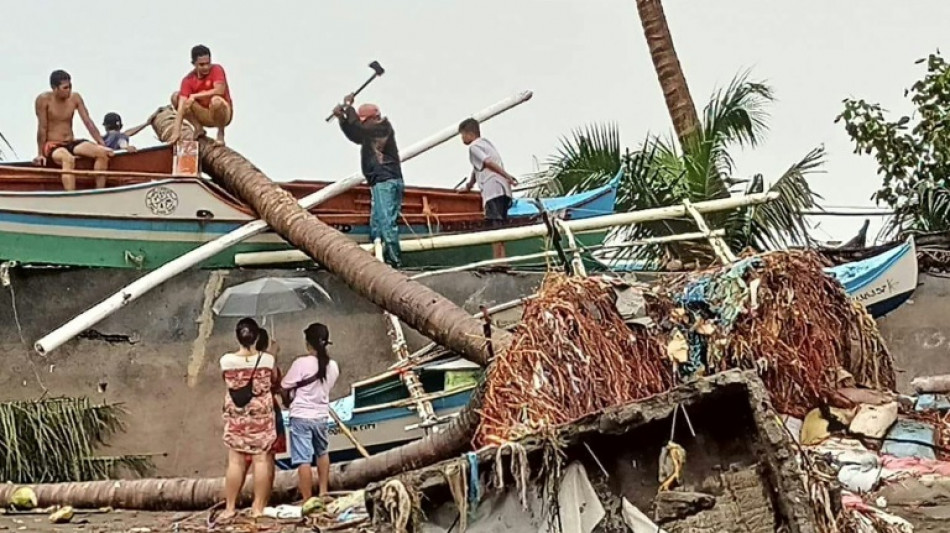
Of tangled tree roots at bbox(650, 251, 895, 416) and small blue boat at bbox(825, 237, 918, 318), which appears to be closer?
tangled tree roots at bbox(650, 251, 895, 416)

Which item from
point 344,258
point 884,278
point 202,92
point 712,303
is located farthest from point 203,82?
point 884,278

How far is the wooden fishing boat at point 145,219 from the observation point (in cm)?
1190

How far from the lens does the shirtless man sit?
40.0ft

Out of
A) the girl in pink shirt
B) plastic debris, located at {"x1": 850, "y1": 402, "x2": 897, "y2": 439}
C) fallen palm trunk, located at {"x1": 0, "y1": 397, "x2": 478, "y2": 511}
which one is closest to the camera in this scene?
plastic debris, located at {"x1": 850, "y1": 402, "x2": 897, "y2": 439}

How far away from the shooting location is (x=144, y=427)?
12.1 m

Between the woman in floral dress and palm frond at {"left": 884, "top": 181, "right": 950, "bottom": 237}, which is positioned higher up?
palm frond at {"left": 884, "top": 181, "right": 950, "bottom": 237}

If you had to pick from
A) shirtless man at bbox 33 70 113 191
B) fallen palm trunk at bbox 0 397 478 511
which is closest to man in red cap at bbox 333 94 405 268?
shirtless man at bbox 33 70 113 191

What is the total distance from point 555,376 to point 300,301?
4.38 meters

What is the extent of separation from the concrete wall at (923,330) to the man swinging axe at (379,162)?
18.2ft

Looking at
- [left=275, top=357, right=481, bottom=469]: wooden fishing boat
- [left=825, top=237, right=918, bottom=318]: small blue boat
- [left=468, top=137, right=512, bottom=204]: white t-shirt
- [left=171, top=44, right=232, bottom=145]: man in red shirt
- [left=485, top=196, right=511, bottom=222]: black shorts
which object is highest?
[left=171, top=44, right=232, bottom=145]: man in red shirt

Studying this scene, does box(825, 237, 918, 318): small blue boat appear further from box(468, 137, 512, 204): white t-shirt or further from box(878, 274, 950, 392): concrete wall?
box(468, 137, 512, 204): white t-shirt

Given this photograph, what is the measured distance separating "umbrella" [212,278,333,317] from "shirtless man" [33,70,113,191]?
249cm

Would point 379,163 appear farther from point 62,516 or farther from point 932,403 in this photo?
point 932,403

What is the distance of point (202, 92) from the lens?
12.6m
